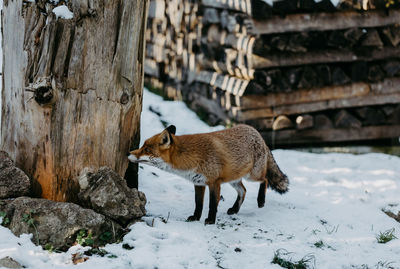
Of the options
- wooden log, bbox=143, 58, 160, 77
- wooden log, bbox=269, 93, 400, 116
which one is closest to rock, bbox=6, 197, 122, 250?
wooden log, bbox=269, 93, 400, 116

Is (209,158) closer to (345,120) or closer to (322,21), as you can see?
(322,21)

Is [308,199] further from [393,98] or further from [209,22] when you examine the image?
[209,22]

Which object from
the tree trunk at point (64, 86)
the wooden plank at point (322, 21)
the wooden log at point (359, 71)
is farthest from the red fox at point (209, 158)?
the wooden log at point (359, 71)

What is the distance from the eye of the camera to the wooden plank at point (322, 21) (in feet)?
23.7

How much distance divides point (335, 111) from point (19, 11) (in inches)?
227

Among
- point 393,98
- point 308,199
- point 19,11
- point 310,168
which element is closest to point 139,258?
point 19,11

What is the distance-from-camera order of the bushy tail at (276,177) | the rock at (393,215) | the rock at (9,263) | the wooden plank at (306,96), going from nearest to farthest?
the rock at (9,263) < the rock at (393,215) < the bushy tail at (276,177) < the wooden plank at (306,96)

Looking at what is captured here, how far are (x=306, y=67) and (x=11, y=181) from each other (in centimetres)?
522

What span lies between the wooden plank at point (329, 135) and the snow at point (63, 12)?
15.3 feet

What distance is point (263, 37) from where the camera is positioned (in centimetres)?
732

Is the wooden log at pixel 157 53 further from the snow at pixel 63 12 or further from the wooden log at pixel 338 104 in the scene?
the snow at pixel 63 12

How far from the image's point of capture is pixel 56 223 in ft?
12.4

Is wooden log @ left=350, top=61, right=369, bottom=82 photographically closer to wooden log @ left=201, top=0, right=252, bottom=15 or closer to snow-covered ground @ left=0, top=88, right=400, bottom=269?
snow-covered ground @ left=0, top=88, right=400, bottom=269

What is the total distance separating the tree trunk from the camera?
400 cm
